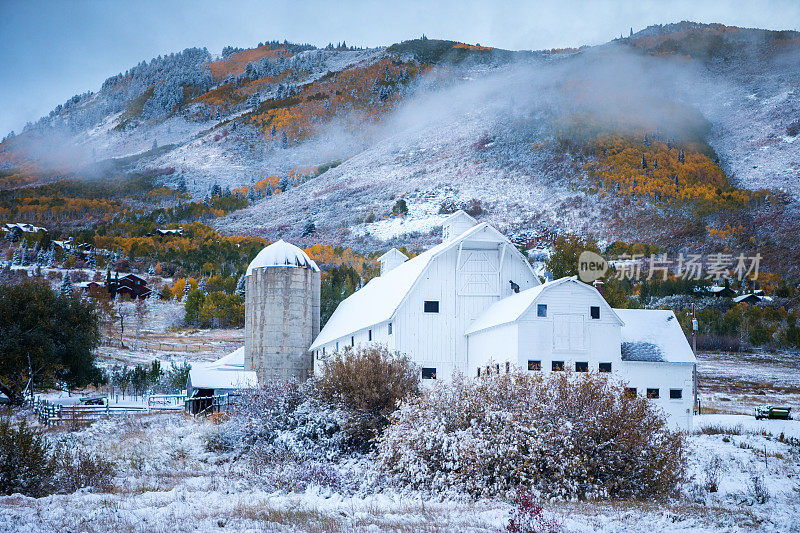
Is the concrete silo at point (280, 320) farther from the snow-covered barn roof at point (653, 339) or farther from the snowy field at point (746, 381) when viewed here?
the snowy field at point (746, 381)

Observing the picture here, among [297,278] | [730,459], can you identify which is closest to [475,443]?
[730,459]

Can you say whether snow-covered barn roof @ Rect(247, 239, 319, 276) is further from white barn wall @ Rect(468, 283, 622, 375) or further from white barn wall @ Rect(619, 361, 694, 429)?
white barn wall @ Rect(619, 361, 694, 429)

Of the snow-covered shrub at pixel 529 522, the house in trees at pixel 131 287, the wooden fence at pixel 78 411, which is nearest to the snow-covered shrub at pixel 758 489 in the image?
the snow-covered shrub at pixel 529 522

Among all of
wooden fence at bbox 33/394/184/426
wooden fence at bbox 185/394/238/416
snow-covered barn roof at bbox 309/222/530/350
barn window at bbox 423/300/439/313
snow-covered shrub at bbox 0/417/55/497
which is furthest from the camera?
wooden fence at bbox 185/394/238/416

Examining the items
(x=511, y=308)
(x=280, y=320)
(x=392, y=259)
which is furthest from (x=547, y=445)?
(x=392, y=259)

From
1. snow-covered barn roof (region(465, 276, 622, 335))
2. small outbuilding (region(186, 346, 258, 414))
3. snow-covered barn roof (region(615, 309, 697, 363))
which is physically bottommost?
small outbuilding (region(186, 346, 258, 414))

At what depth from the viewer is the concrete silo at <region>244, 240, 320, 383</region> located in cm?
4725

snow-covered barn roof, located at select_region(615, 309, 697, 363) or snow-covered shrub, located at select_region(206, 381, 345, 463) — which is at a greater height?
snow-covered barn roof, located at select_region(615, 309, 697, 363)

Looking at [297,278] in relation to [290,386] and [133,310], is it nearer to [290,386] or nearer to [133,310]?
[290,386]

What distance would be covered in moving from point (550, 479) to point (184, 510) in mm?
9527

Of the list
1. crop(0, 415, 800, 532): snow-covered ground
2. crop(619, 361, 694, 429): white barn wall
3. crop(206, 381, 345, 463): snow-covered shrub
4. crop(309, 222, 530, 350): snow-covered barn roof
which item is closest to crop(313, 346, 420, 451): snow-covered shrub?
crop(206, 381, 345, 463): snow-covered shrub

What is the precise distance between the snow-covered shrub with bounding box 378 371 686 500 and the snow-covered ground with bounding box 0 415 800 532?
3.28 ft

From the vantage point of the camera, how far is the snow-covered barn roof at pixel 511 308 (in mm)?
30453

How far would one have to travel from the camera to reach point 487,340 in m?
32.9
